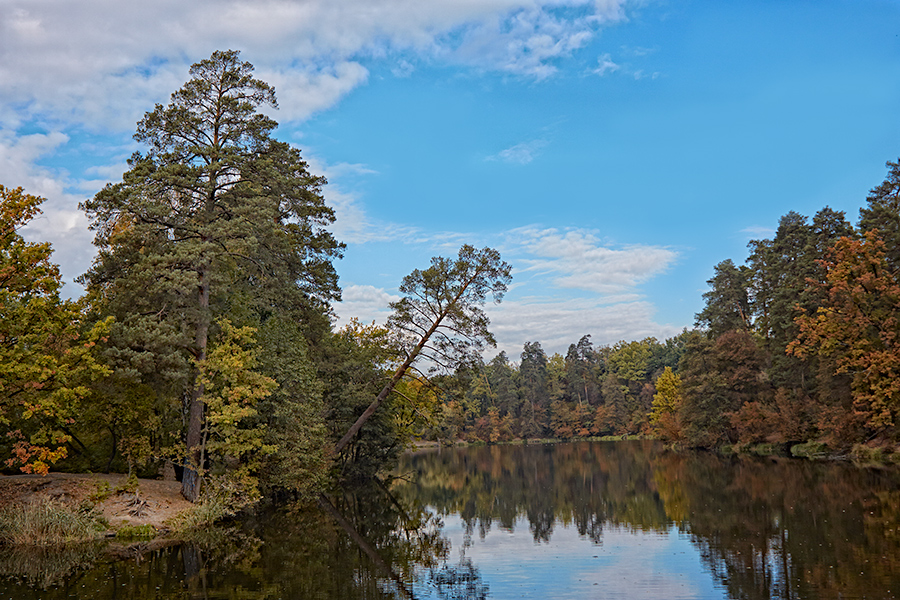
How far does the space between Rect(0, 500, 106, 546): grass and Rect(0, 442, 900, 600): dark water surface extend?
42.5 inches

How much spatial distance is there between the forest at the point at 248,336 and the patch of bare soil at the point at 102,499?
0.93 metres

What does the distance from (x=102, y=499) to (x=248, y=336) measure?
7075 millimetres

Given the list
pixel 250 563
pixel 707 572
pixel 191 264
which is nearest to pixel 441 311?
pixel 191 264

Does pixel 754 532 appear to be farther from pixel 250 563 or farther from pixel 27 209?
pixel 27 209

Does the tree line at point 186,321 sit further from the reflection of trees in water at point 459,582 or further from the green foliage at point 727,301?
the green foliage at point 727,301

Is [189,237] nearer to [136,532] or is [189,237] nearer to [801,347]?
[136,532]

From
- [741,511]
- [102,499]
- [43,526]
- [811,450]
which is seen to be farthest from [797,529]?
[811,450]

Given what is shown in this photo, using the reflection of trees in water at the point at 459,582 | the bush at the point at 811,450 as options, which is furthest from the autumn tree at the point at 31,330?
the bush at the point at 811,450

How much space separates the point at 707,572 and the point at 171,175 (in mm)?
21509

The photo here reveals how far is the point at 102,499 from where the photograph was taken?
20500mm

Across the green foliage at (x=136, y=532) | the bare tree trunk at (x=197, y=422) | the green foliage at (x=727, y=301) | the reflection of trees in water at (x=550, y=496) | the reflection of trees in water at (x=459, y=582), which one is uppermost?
the green foliage at (x=727, y=301)

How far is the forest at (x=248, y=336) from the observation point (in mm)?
20328

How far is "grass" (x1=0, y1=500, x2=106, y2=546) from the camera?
1822 centimetres

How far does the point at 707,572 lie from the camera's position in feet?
43.4
